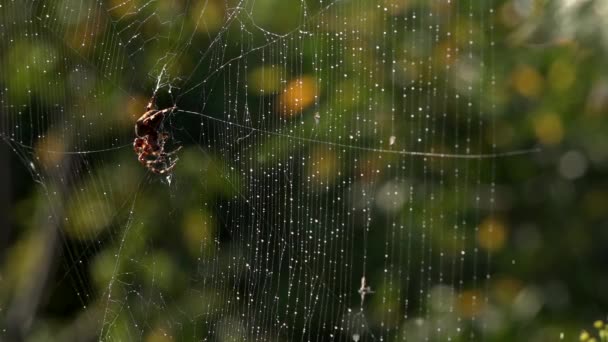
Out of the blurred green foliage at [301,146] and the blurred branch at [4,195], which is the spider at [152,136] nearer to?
the blurred green foliage at [301,146]

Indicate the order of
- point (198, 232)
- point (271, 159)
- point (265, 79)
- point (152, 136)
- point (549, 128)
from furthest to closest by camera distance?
point (198, 232)
point (265, 79)
point (152, 136)
point (271, 159)
point (549, 128)

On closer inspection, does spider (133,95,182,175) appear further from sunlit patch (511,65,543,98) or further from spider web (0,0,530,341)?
sunlit patch (511,65,543,98)

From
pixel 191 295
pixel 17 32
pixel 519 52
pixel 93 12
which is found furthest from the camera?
pixel 17 32

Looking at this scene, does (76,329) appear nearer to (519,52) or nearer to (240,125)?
(240,125)

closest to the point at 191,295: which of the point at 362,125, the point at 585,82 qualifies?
the point at 362,125

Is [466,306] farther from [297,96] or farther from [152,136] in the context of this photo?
[152,136]

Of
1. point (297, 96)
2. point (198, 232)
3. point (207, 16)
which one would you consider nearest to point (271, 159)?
point (297, 96)
